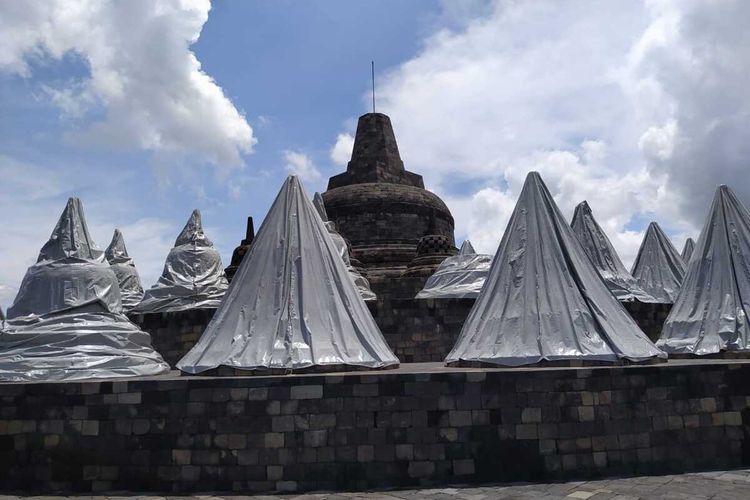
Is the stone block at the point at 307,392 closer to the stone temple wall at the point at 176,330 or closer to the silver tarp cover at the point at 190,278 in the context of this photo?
the stone temple wall at the point at 176,330

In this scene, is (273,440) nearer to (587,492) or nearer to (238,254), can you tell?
(587,492)

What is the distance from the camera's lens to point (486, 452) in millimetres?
6570

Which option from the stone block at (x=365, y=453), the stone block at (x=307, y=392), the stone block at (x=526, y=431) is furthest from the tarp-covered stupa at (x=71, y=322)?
the stone block at (x=526, y=431)

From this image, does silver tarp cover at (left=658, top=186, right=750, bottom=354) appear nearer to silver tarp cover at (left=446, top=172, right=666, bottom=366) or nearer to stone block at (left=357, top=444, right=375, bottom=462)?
silver tarp cover at (left=446, top=172, right=666, bottom=366)

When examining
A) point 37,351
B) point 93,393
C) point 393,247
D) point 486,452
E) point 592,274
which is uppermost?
point 393,247

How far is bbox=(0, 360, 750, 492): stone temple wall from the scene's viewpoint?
6.49 m

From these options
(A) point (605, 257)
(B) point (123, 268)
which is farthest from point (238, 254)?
(A) point (605, 257)

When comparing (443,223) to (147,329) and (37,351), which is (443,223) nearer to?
(147,329)

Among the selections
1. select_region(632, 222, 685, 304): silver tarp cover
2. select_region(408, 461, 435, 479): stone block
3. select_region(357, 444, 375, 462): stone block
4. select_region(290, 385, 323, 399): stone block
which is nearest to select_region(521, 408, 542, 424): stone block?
select_region(408, 461, 435, 479): stone block

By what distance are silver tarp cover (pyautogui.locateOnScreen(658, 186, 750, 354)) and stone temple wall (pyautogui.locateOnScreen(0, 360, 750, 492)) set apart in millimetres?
3945

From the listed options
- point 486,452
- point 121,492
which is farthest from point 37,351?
point 486,452

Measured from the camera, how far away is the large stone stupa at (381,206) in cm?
2417

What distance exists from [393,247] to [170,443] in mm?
18454

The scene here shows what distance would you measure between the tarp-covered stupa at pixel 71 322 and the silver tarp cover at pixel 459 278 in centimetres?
911
